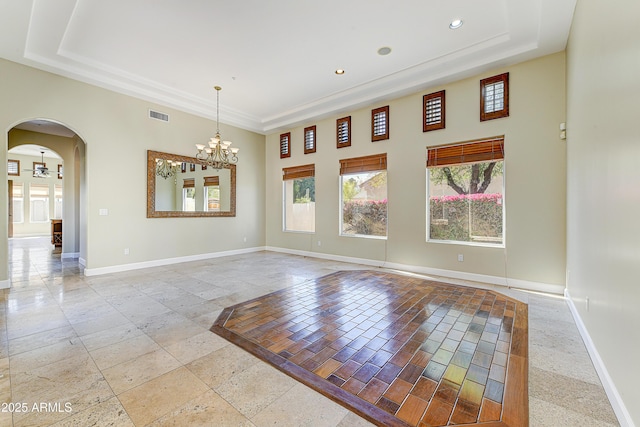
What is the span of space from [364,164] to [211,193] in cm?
397

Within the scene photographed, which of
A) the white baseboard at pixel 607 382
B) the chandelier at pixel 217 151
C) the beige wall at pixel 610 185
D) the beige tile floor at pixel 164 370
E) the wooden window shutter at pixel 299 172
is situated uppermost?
the chandelier at pixel 217 151

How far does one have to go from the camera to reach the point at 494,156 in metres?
4.44

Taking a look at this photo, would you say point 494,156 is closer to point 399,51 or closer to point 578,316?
point 399,51

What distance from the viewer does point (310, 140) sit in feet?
23.3

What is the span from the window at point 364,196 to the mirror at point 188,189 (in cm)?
313

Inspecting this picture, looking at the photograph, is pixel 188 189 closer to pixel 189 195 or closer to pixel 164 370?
pixel 189 195

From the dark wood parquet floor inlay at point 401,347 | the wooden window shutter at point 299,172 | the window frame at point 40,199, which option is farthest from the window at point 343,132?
the window frame at point 40,199

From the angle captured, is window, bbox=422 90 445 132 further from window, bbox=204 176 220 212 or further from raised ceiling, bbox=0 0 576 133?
window, bbox=204 176 220 212

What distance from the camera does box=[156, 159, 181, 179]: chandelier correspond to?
5.94 meters

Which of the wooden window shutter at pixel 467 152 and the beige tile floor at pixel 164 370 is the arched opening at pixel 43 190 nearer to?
the beige tile floor at pixel 164 370

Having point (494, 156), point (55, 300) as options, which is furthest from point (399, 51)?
point (55, 300)

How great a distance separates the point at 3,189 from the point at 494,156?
7.88 metres

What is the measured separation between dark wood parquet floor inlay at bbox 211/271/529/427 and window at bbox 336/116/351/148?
365cm

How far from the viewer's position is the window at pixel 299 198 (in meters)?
7.15
